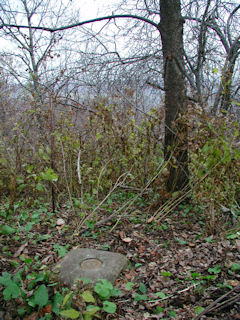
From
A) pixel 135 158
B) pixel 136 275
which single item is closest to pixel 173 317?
pixel 136 275

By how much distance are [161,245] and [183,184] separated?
1116 millimetres

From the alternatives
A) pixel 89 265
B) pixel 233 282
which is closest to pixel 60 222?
pixel 89 265

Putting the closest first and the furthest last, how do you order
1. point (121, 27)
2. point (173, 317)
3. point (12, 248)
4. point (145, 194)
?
point (173, 317)
point (12, 248)
point (145, 194)
point (121, 27)

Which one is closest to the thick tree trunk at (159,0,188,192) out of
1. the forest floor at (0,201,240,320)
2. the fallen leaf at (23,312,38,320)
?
the forest floor at (0,201,240,320)

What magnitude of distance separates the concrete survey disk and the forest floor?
0.09 meters

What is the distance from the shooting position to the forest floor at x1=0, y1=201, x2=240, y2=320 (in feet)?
5.76

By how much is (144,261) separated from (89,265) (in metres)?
0.57

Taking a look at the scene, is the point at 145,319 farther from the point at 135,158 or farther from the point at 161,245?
the point at 135,158

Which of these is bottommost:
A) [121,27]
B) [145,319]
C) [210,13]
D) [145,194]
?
[145,319]

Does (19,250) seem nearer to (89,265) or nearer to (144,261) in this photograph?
(89,265)

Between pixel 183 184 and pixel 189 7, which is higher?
pixel 189 7

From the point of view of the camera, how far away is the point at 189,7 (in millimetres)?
5855

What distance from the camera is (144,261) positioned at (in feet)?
8.24

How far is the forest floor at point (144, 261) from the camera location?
176 centimetres
